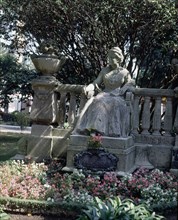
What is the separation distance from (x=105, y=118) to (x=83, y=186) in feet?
4.77

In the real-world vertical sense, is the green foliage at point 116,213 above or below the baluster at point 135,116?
below

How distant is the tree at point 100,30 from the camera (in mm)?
11289

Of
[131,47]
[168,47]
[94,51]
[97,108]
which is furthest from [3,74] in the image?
[97,108]

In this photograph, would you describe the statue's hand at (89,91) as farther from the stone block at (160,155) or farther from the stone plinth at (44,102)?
the stone block at (160,155)

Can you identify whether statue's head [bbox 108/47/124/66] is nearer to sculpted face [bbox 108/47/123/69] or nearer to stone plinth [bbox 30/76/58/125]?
sculpted face [bbox 108/47/123/69]

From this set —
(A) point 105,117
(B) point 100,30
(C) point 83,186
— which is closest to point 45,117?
(A) point 105,117

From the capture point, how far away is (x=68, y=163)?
794 cm

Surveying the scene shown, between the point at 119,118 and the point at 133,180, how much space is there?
1415 millimetres

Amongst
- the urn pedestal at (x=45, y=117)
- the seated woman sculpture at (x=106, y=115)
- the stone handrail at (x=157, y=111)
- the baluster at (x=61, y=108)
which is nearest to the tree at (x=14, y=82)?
the baluster at (x=61, y=108)

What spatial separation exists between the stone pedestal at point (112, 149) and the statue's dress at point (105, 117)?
0.51ft

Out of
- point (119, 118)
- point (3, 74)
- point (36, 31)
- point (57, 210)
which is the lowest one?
point (57, 210)

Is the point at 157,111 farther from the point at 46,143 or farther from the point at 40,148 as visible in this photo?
the point at 40,148

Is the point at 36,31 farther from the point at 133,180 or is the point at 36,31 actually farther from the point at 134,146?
the point at 133,180

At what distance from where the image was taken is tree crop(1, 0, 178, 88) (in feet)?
37.0
